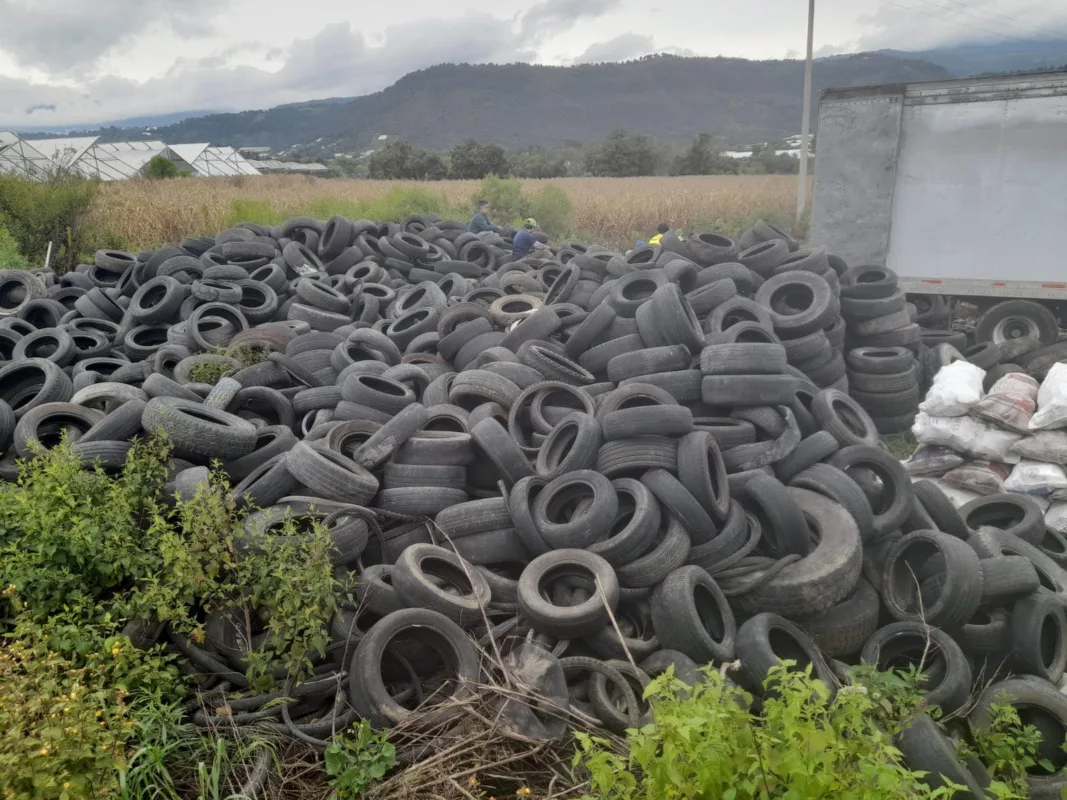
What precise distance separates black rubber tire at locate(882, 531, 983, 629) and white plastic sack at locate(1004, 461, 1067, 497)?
2.36 meters

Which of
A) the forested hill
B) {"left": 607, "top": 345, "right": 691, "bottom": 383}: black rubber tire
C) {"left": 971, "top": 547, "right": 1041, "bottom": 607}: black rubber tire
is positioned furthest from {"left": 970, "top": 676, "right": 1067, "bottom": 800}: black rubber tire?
the forested hill

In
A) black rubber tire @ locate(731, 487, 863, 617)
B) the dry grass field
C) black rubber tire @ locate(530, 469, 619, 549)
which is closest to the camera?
black rubber tire @ locate(731, 487, 863, 617)

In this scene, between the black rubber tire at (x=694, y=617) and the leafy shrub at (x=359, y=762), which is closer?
the leafy shrub at (x=359, y=762)

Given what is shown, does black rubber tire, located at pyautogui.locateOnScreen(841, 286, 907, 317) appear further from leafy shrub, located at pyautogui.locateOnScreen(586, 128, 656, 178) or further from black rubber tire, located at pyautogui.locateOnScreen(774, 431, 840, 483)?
leafy shrub, located at pyautogui.locateOnScreen(586, 128, 656, 178)

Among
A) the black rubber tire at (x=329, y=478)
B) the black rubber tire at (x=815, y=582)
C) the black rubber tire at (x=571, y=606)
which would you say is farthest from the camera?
the black rubber tire at (x=329, y=478)

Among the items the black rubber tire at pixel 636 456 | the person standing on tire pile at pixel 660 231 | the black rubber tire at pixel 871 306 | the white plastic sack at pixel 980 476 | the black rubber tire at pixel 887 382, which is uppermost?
the person standing on tire pile at pixel 660 231

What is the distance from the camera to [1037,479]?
671 centimetres

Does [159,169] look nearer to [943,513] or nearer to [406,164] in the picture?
[406,164]

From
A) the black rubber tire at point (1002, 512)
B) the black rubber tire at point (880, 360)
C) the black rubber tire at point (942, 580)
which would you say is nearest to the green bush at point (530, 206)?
the black rubber tire at point (880, 360)

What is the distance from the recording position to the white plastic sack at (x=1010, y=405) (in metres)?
7.04

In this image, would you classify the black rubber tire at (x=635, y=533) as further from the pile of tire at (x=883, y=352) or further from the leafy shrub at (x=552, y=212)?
the leafy shrub at (x=552, y=212)

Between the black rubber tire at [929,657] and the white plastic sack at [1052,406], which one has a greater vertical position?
the white plastic sack at [1052,406]

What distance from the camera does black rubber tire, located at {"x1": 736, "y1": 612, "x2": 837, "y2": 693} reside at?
4.28 meters

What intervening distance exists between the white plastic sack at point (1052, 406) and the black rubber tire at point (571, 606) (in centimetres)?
494
